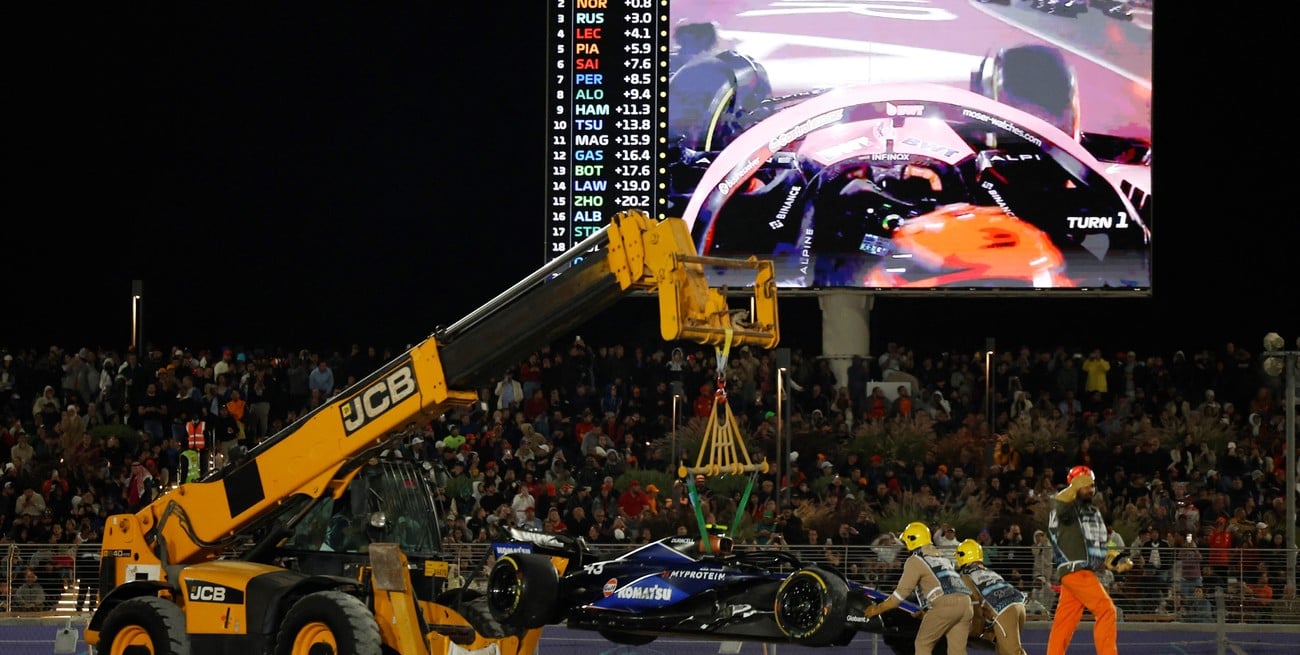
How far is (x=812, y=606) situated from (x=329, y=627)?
12.1ft

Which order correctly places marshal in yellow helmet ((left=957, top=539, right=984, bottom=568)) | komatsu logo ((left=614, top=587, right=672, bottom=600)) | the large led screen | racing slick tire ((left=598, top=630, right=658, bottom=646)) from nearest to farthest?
komatsu logo ((left=614, top=587, right=672, bottom=600)) < racing slick tire ((left=598, top=630, right=658, bottom=646)) < marshal in yellow helmet ((left=957, top=539, right=984, bottom=568)) < the large led screen

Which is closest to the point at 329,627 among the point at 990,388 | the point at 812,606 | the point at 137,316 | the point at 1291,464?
the point at 812,606

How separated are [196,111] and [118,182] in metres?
2.68

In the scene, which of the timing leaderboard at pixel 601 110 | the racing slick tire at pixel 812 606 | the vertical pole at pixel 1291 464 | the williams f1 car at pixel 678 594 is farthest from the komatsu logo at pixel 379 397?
the timing leaderboard at pixel 601 110

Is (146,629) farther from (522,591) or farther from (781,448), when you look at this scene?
(781,448)

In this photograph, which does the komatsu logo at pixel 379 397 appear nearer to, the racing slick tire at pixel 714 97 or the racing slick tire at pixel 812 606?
the racing slick tire at pixel 812 606

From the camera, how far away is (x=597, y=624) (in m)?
16.0

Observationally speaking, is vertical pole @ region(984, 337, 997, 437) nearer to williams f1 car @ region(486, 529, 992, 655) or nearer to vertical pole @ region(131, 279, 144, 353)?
vertical pole @ region(131, 279, 144, 353)

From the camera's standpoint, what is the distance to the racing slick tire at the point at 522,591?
50.9 feet

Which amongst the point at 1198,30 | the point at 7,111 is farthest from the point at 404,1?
the point at 1198,30

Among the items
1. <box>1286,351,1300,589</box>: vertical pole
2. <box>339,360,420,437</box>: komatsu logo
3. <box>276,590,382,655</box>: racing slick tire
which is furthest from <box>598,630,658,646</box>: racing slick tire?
<box>1286,351,1300,589</box>: vertical pole

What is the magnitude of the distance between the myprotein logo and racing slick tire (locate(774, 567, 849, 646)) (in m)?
4.28

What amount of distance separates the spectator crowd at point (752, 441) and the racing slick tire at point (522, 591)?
8.98 metres

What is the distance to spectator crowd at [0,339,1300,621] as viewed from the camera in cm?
2716
